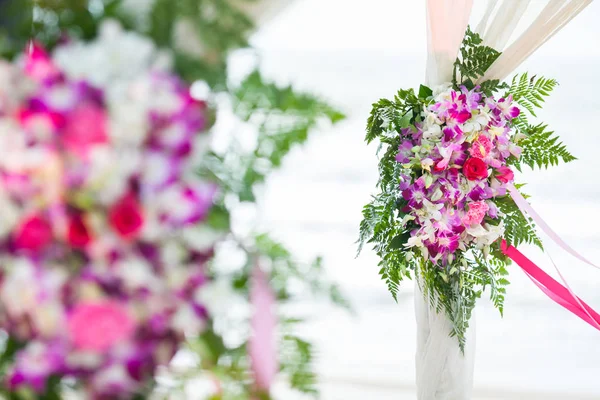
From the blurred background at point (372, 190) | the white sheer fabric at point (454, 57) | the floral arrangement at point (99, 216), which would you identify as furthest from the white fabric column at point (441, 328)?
the floral arrangement at point (99, 216)

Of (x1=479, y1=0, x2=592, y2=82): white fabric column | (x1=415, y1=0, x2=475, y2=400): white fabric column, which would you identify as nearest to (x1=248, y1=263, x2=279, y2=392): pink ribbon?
(x1=415, y1=0, x2=475, y2=400): white fabric column

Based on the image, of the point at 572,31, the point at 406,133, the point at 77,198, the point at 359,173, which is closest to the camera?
the point at 77,198

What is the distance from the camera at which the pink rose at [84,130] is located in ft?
1.84

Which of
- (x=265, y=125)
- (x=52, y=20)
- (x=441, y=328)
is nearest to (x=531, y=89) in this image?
(x=441, y=328)

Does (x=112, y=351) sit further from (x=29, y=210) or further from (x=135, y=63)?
(x=135, y=63)

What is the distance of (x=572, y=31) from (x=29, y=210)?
263 cm

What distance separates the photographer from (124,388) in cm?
58

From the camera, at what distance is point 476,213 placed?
137cm

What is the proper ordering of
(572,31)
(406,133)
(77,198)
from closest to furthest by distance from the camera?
(77,198)
(406,133)
(572,31)

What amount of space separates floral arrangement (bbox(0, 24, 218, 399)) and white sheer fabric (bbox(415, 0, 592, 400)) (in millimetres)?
1064

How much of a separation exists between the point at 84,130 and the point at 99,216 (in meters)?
0.08

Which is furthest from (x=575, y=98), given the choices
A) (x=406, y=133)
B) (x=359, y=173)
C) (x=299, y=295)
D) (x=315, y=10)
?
(x=299, y=295)

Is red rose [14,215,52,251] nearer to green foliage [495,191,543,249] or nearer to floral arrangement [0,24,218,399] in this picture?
floral arrangement [0,24,218,399]


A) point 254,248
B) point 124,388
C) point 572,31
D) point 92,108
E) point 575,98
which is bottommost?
point 124,388
